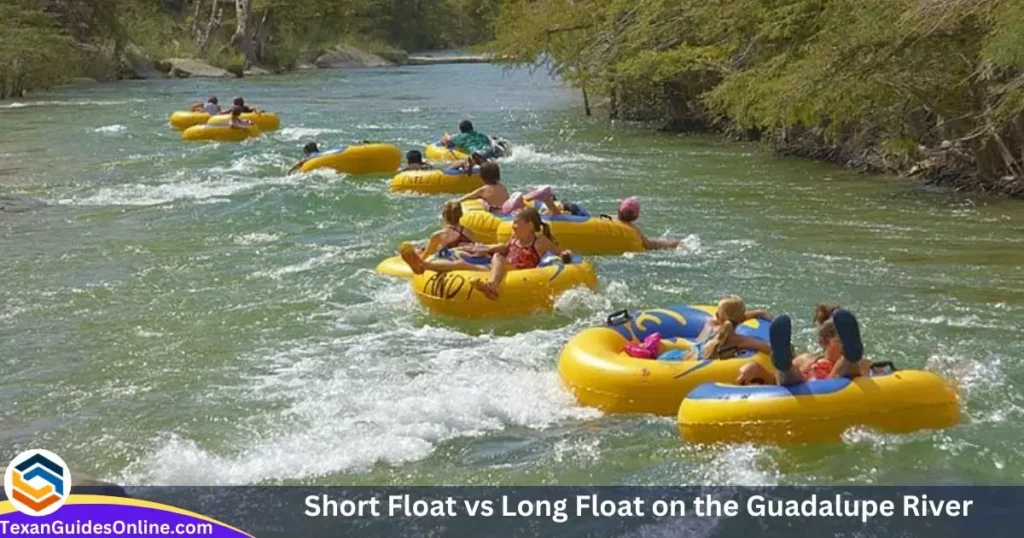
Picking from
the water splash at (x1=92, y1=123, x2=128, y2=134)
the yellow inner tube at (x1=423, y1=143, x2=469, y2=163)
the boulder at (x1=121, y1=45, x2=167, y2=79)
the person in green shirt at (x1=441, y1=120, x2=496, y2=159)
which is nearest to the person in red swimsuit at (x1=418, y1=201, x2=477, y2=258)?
the yellow inner tube at (x1=423, y1=143, x2=469, y2=163)

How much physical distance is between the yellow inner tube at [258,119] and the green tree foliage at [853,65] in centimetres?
672

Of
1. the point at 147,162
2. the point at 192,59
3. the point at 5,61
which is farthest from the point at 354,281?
the point at 192,59

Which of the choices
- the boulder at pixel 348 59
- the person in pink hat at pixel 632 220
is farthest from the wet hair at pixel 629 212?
the boulder at pixel 348 59

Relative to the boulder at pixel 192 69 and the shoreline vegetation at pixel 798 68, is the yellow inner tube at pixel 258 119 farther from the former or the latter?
the boulder at pixel 192 69

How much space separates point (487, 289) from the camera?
387 inches

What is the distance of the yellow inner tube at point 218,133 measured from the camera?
23672mm

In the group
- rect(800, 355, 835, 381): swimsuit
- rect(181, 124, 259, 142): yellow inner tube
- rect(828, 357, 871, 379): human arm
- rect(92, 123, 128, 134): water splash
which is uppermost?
rect(828, 357, 871, 379): human arm

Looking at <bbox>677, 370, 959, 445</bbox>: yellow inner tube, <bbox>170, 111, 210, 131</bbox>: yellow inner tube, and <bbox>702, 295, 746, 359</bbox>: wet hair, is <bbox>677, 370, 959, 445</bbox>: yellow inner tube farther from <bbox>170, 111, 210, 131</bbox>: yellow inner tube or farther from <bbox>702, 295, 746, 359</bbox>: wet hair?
<bbox>170, 111, 210, 131</bbox>: yellow inner tube

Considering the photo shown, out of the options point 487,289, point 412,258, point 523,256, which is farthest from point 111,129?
point 487,289

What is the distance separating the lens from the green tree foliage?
13531mm

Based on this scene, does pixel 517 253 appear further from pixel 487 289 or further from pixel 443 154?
pixel 443 154

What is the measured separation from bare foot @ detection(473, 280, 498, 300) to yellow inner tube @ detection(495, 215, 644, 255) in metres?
2.51

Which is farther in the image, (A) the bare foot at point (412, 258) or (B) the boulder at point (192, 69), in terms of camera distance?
(B) the boulder at point (192, 69)

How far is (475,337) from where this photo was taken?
31.1 ft
